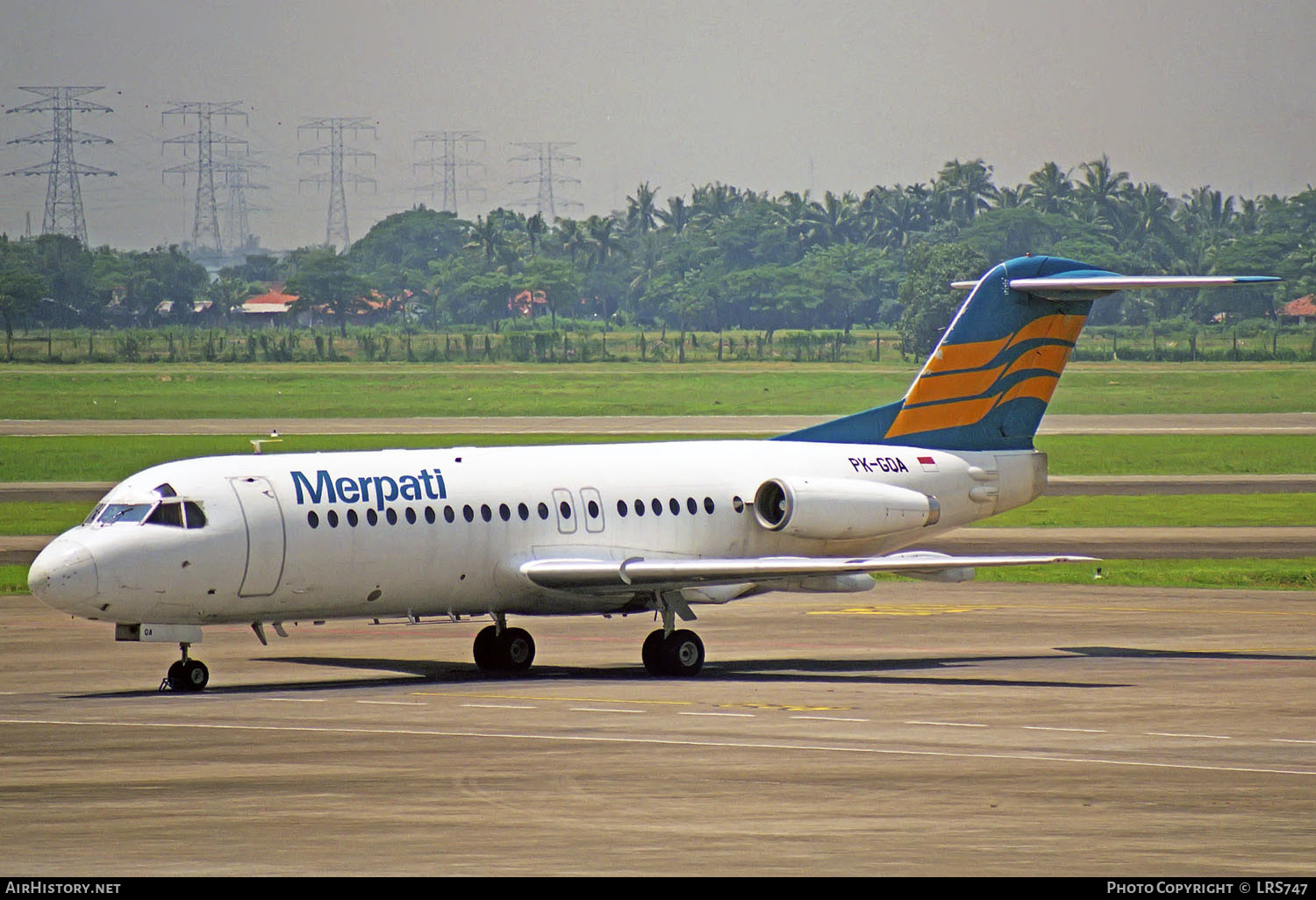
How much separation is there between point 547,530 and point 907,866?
1602 centimetres

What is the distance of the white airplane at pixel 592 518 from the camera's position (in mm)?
29203

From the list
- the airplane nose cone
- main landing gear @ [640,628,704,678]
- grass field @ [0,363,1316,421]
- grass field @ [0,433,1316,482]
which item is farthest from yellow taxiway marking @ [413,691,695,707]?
grass field @ [0,363,1316,421]

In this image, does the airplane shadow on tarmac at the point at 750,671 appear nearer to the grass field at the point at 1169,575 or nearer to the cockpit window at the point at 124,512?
→ the cockpit window at the point at 124,512

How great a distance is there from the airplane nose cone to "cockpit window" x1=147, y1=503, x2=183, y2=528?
112 centimetres

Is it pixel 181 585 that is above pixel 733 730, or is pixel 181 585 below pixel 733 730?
above

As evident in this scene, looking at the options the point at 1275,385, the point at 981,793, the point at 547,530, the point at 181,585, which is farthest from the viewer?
the point at 1275,385

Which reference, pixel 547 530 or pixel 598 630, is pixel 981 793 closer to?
pixel 547 530

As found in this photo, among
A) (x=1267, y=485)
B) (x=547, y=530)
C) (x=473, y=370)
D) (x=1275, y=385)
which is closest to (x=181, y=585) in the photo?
(x=547, y=530)

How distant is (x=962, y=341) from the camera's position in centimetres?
3678

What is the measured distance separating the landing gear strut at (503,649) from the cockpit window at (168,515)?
606 cm

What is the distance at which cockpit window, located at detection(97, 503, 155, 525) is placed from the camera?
2903 cm

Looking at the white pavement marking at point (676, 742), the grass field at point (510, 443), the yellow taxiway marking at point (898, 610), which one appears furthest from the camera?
the grass field at point (510, 443)

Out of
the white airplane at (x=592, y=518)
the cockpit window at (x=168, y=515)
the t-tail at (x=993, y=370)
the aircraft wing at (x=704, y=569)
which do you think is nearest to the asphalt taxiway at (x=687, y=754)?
the white airplane at (x=592, y=518)

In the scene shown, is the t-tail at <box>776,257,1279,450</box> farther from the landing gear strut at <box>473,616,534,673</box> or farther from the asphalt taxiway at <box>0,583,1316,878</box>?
the landing gear strut at <box>473,616,534,673</box>
